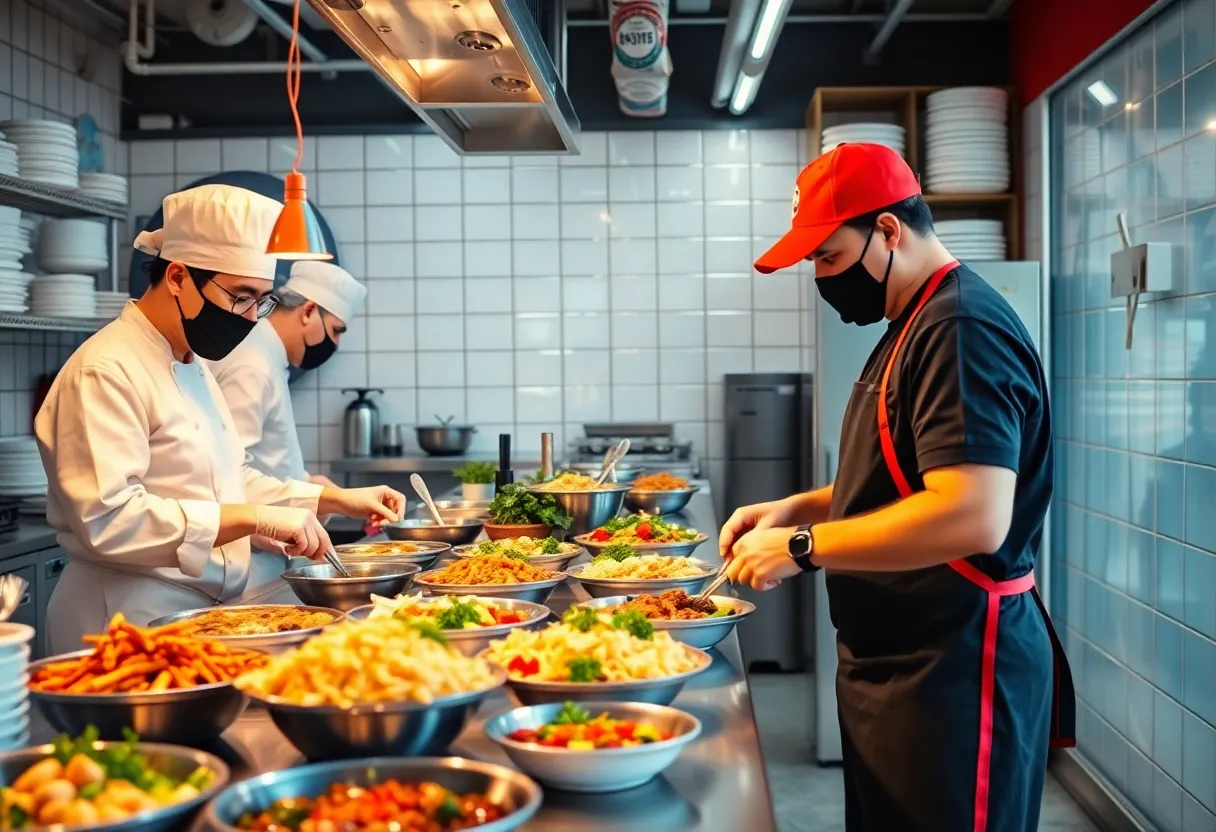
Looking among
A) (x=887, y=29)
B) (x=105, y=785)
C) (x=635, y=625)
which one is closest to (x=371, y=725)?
(x=105, y=785)

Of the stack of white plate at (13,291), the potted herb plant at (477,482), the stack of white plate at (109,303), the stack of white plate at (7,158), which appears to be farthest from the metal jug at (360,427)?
the potted herb plant at (477,482)

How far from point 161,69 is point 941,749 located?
17.8 feet

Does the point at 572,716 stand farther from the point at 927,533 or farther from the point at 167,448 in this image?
the point at 167,448

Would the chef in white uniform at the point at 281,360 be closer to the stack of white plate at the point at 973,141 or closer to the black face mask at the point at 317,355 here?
the black face mask at the point at 317,355

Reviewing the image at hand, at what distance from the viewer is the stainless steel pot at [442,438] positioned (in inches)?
237

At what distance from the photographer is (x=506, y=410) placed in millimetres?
6477

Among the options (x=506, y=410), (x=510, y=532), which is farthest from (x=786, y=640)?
(x=510, y=532)

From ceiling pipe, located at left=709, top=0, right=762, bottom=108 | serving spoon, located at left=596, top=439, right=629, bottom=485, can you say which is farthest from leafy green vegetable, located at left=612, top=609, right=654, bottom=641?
ceiling pipe, located at left=709, top=0, right=762, bottom=108

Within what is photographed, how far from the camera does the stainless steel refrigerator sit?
237 inches

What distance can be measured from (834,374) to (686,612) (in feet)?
9.62

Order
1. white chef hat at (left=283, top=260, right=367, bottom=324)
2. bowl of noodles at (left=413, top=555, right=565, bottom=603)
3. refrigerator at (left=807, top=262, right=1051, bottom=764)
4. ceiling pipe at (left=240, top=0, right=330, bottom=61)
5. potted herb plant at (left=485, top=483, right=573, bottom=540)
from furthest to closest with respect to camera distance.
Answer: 1. ceiling pipe at (left=240, top=0, right=330, bottom=61)
2. refrigerator at (left=807, top=262, right=1051, bottom=764)
3. white chef hat at (left=283, top=260, right=367, bottom=324)
4. potted herb plant at (left=485, top=483, right=573, bottom=540)
5. bowl of noodles at (left=413, top=555, right=565, bottom=603)

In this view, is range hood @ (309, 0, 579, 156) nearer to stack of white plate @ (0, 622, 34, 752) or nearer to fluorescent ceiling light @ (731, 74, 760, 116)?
stack of white plate @ (0, 622, 34, 752)

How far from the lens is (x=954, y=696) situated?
79.9 inches

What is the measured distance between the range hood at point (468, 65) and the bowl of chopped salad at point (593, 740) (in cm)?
148
